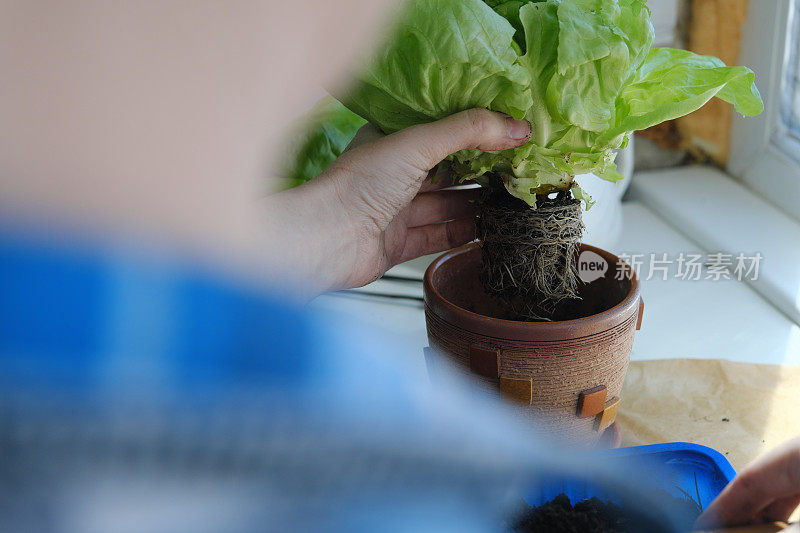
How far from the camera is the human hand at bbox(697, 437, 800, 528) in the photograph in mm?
487

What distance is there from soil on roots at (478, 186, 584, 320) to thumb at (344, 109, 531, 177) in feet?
0.31

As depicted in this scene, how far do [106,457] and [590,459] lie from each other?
399 mm

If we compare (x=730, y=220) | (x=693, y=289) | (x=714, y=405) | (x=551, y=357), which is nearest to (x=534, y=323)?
(x=551, y=357)

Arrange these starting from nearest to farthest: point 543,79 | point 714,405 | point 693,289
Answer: point 543,79, point 714,405, point 693,289

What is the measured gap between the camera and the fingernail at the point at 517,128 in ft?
2.02

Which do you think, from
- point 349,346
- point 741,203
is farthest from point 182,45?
point 741,203

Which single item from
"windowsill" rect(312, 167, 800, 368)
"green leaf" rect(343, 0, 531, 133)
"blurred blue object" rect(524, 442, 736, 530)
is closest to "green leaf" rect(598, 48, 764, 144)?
"green leaf" rect(343, 0, 531, 133)

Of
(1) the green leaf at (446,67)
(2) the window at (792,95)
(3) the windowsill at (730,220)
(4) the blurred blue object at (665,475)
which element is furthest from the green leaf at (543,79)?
(2) the window at (792,95)

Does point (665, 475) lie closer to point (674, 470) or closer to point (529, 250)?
point (674, 470)

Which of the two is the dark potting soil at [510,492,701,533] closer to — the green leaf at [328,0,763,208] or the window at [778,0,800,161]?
the green leaf at [328,0,763,208]

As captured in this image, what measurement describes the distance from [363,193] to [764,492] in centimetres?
40

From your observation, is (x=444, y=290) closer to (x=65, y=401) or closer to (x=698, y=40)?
(x=65, y=401)

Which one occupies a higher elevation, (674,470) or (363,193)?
(363,193)

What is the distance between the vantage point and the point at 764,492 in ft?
1.62
